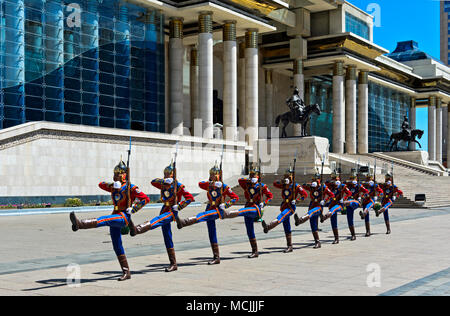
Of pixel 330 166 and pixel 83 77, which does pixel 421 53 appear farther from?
pixel 83 77

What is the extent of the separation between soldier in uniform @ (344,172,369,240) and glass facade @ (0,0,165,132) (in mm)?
26219

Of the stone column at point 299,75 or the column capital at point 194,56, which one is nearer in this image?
the column capital at point 194,56

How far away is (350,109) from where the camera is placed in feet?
213

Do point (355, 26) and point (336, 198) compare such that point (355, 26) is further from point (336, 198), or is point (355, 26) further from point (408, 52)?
point (336, 198)

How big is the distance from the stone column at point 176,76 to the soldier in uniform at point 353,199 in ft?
99.8

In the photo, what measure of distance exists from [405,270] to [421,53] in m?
83.0

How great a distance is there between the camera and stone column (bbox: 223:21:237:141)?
47438mm

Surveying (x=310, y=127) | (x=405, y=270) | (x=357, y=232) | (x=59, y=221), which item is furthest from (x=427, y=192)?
(x=310, y=127)

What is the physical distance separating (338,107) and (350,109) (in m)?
3.18

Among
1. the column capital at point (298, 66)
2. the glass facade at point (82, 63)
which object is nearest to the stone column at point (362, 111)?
the column capital at point (298, 66)

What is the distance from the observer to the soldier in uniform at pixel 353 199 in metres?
16.3

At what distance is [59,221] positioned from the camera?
2302cm

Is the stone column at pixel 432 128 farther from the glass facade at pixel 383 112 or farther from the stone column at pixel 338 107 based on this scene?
the stone column at pixel 338 107

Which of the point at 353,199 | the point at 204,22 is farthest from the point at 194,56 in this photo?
the point at 353,199
